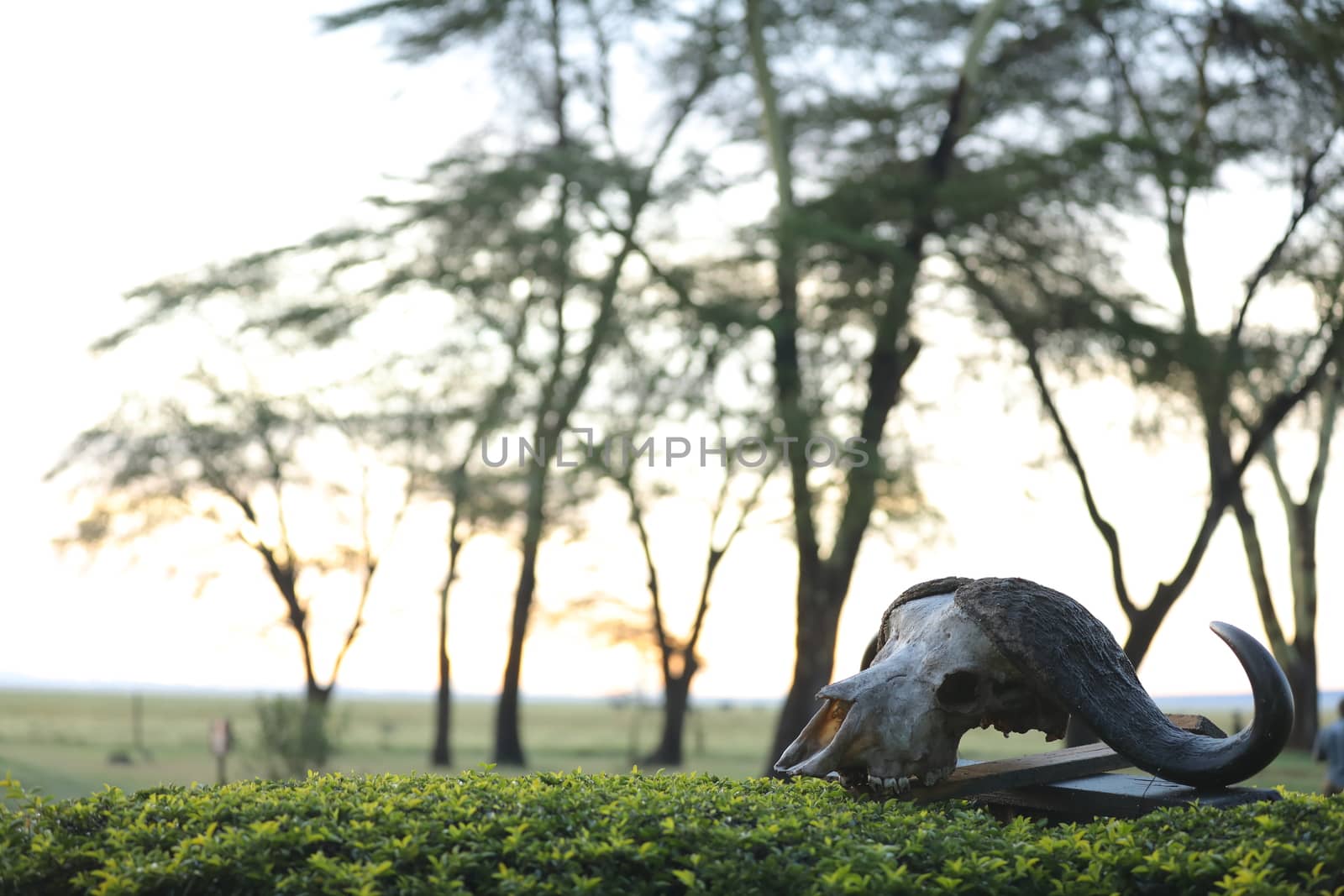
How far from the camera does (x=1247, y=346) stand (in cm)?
1816

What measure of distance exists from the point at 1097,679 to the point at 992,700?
0.48 m

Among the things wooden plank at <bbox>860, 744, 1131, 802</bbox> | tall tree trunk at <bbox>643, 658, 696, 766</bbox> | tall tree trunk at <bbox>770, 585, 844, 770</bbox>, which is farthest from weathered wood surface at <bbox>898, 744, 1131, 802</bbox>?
tall tree trunk at <bbox>643, 658, 696, 766</bbox>


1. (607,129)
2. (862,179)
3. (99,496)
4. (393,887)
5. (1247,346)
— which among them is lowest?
(393,887)

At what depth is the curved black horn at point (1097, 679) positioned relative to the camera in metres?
5.34

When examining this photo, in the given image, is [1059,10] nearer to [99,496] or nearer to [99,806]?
[99,806]

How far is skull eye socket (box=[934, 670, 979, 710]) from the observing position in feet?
18.6

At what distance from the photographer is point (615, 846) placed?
4.57 m

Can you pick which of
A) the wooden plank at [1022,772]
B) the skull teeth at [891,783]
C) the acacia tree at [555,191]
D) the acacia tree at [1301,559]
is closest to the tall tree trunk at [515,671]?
the acacia tree at [555,191]

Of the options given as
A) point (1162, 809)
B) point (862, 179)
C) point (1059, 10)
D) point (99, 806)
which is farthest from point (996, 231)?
point (99, 806)

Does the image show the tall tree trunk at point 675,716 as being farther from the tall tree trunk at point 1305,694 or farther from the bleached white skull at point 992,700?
the bleached white skull at point 992,700

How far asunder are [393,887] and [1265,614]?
2028 cm

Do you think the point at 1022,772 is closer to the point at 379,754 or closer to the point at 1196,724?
the point at 1196,724

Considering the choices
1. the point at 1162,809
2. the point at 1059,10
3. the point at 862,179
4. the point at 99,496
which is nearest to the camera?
the point at 1162,809

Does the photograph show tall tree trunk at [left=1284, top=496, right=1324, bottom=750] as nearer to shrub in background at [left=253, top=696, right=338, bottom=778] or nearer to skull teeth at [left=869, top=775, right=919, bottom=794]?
shrub in background at [left=253, top=696, right=338, bottom=778]
